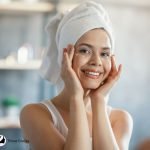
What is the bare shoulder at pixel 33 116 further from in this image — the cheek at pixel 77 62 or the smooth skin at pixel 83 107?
the cheek at pixel 77 62

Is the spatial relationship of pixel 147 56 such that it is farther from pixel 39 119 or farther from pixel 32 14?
pixel 39 119

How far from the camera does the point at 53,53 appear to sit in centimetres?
137

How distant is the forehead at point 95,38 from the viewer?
1208mm

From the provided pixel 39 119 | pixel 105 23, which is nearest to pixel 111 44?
pixel 105 23

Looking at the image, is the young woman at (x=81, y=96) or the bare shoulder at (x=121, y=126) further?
the bare shoulder at (x=121, y=126)

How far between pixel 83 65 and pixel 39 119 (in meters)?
0.22

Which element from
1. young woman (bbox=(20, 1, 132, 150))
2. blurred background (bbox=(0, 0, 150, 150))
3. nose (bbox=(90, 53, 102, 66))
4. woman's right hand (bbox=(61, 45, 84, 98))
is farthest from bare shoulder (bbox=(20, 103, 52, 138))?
blurred background (bbox=(0, 0, 150, 150))

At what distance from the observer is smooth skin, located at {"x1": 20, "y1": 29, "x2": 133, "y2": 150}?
1.13m

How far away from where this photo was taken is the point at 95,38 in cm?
121

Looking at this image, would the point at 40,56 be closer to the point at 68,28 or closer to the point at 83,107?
the point at 68,28

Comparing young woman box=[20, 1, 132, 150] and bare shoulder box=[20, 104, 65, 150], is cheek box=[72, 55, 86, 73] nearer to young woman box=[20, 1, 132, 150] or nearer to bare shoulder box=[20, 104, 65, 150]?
young woman box=[20, 1, 132, 150]

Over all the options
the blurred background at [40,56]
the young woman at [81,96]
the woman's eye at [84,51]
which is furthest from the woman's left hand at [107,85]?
the blurred background at [40,56]

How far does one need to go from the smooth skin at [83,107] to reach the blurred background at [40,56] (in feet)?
4.12

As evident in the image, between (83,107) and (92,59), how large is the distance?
0.51 ft
